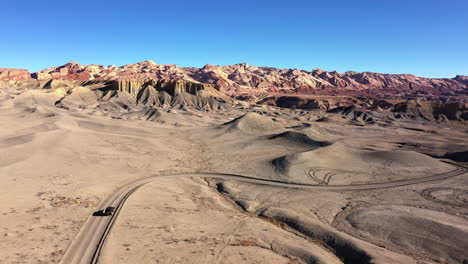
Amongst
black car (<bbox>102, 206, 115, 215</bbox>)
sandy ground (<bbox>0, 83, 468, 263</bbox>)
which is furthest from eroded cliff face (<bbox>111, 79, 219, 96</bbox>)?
black car (<bbox>102, 206, 115, 215</bbox>)

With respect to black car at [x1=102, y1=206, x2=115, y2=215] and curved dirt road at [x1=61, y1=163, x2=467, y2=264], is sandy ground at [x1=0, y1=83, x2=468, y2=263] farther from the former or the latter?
black car at [x1=102, y1=206, x2=115, y2=215]

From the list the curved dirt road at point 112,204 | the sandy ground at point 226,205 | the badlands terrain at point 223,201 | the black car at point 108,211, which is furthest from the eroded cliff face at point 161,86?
the black car at point 108,211

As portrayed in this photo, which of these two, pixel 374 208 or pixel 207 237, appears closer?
pixel 207 237

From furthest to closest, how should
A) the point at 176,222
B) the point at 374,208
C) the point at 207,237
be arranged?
1. the point at 374,208
2. the point at 176,222
3. the point at 207,237

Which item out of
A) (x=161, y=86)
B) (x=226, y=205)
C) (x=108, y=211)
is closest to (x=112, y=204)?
(x=108, y=211)

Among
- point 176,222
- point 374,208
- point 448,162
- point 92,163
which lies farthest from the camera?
point 448,162

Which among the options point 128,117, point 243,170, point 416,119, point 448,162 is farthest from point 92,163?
point 416,119

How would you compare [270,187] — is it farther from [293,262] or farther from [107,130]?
[107,130]
